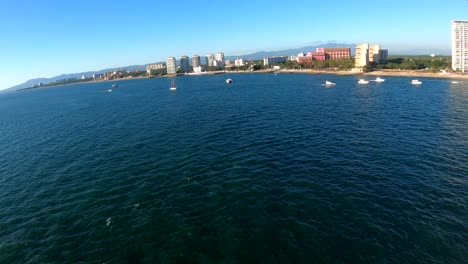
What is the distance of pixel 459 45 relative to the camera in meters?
154

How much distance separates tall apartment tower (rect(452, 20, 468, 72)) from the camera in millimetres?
151375

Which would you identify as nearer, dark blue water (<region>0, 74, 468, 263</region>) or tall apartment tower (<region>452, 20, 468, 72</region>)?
dark blue water (<region>0, 74, 468, 263</region>)

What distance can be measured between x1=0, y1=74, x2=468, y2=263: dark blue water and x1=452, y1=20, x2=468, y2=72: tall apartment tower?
135949 mm

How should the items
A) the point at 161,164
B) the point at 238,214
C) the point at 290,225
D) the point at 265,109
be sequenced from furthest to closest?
the point at 265,109, the point at 161,164, the point at 238,214, the point at 290,225

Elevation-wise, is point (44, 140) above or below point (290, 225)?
above

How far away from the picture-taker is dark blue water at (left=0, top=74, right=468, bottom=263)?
1894 centimetres

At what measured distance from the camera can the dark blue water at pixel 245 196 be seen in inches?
746

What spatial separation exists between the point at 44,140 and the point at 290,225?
175ft

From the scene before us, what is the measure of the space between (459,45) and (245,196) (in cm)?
18676

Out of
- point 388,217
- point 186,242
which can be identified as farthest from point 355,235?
point 186,242

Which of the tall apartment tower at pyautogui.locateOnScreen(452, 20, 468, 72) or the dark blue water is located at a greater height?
the tall apartment tower at pyautogui.locateOnScreen(452, 20, 468, 72)

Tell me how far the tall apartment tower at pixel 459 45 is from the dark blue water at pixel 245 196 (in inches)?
5352

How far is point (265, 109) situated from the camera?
71.3 meters

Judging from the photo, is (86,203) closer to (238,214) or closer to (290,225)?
(238,214)
